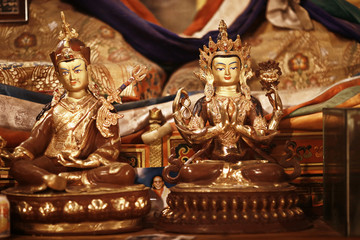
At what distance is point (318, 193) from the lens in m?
2.62

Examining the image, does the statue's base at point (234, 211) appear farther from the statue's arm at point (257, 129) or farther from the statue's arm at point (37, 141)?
the statue's arm at point (37, 141)

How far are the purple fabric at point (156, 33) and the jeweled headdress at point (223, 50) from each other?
954 millimetres

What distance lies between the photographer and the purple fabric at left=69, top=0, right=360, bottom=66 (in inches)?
137

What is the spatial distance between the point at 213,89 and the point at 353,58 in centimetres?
128

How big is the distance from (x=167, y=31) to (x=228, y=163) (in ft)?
4.54

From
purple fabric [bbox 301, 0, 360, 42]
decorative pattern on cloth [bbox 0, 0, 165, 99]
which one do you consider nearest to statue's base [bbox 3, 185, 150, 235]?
decorative pattern on cloth [bbox 0, 0, 165, 99]

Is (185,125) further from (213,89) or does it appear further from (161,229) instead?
(161,229)

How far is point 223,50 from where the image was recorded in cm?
250

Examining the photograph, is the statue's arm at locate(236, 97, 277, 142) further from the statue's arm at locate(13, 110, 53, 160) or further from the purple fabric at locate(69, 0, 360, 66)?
the purple fabric at locate(69, 0, 360, 66)

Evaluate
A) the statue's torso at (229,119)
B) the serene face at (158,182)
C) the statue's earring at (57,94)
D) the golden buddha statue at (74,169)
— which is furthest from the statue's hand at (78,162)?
the statue's torso at (229,119)

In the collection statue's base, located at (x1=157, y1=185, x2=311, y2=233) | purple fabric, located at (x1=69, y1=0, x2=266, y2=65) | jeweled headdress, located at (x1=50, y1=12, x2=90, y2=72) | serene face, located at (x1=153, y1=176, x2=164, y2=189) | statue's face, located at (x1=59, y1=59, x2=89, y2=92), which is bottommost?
statue's base, located at (x1=157, y1=185, x2=311, y2=233)

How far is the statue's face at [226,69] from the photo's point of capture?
8.16 ft

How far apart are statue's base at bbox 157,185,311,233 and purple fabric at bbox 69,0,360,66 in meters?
1.43

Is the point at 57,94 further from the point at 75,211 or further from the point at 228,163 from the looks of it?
the point at 228,163
